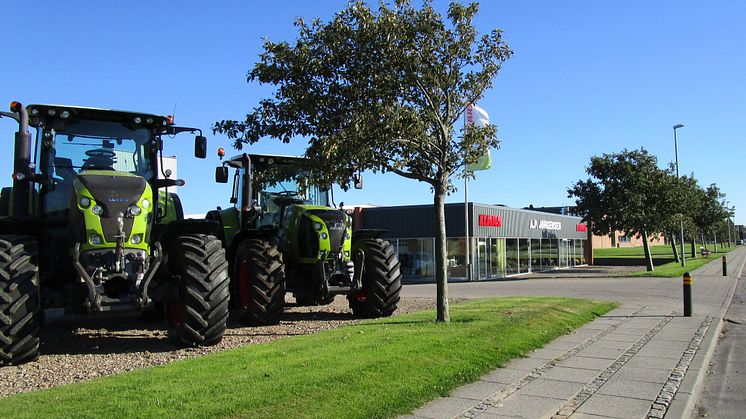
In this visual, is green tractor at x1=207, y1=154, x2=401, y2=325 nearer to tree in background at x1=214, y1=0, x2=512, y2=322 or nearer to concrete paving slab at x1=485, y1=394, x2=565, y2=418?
tree in background at x1=214, y1=0, x2=512, y2=322

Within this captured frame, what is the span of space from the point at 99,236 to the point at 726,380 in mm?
7882

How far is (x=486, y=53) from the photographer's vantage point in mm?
10219

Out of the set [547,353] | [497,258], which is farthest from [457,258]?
[547,353]

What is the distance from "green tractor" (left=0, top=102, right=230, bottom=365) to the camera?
7.10m

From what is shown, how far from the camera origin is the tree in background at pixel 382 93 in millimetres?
9102

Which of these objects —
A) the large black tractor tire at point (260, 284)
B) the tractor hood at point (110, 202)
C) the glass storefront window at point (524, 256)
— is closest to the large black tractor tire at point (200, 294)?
the tractor hood at point (110, 202)

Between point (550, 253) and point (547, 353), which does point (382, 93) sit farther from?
point (550, 253)

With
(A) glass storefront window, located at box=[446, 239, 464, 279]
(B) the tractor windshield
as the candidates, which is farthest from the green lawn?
(B) the tractor windshield

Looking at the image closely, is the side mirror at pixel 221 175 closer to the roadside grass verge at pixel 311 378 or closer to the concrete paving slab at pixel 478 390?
the roadside grass verge at pixel 311 378

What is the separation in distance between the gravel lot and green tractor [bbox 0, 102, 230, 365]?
0.35 meters

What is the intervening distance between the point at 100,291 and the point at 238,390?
105 inches

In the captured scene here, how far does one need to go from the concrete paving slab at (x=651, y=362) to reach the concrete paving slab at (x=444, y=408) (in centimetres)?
322

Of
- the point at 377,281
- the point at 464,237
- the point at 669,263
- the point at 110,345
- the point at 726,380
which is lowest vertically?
the point at 726,380

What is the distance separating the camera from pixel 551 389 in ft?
21.0
